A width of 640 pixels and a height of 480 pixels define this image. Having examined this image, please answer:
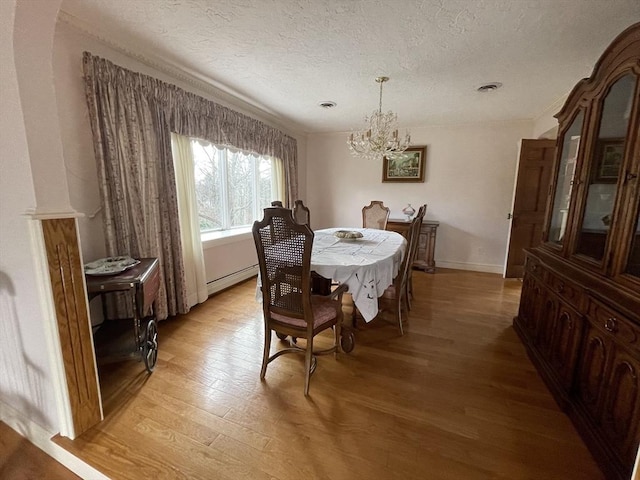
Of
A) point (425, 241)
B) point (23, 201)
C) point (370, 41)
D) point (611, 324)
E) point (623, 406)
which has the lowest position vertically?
point (623, 406)

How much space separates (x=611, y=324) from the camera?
128 cm

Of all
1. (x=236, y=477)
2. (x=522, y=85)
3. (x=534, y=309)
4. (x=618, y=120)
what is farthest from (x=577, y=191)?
(x=236, y=477)

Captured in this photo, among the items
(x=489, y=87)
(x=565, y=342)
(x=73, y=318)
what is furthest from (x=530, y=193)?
(x=73, y=318)

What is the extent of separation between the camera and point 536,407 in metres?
1.62

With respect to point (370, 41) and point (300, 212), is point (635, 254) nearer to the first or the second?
point (370, 41)

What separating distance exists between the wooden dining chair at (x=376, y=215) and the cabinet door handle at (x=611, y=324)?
9.23 ft

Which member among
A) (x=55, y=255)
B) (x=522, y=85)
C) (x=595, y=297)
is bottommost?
(x=595, y=297)

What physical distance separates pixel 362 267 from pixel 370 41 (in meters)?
1.68

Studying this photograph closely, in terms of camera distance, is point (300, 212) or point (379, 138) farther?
point (300, 212)

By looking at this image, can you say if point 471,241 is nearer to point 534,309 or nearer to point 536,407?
point 534,309

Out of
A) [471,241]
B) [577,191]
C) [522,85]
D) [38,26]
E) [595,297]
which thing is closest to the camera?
[38,26]

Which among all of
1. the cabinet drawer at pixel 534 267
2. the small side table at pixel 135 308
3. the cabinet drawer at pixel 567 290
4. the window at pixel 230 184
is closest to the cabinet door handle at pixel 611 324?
the cabinet drawer at pixel 567 290

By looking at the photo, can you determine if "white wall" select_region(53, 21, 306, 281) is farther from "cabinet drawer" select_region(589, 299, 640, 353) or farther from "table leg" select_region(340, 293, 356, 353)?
"cabinet drawer" select_region(589, 299, 640, 353)

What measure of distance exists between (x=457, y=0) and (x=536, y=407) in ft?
8.03
